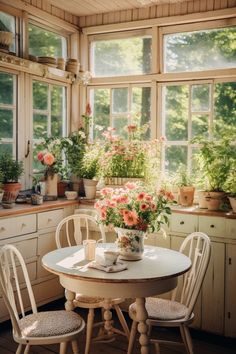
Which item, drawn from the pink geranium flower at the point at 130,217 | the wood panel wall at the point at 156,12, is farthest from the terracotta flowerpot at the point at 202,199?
the wood panel wall at the point at 156,12

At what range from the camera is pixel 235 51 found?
3.97 meters

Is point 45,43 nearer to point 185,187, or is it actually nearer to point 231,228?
point 185,187

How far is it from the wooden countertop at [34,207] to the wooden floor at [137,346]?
0.90m

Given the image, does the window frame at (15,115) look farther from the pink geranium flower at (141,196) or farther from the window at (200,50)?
the pink geranium flower at (141,196)

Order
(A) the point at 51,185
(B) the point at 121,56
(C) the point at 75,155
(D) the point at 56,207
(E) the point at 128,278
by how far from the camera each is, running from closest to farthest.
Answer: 1. (E) the point at 128,278
2. (D) the point at 56,207
3. (A) the point at 51,185
4. (C) the point at 75,155
5. (B) the point at 121,56

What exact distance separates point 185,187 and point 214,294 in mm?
914

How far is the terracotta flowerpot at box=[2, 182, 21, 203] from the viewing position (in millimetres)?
3758

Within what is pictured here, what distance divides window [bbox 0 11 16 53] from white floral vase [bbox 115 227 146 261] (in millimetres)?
2212

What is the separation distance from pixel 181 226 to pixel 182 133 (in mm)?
1015


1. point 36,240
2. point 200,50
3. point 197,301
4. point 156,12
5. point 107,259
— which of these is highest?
point 156,12

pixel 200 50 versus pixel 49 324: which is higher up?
pixel 200 50

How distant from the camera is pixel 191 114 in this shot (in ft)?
13.8

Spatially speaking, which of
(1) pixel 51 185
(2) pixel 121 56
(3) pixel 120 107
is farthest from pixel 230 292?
(2) pixel 121 56

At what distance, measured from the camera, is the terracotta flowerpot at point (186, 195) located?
12.7 ft
